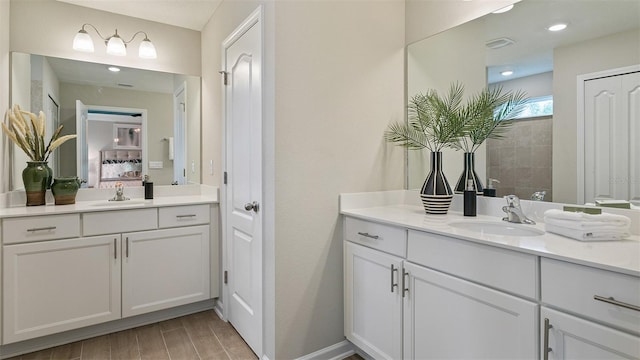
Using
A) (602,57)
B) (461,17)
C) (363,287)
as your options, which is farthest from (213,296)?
(602,57)

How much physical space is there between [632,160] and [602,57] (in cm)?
47

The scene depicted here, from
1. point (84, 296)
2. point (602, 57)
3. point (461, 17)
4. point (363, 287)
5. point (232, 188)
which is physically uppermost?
point (461, 17)

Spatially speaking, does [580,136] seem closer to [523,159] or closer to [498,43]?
[523,159]

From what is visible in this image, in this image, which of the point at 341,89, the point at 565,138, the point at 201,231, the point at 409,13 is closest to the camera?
the point at 565,138

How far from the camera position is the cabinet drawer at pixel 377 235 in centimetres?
162

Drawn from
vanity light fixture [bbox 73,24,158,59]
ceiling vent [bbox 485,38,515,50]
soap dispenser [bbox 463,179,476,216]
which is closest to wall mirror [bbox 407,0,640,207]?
ceiling vent [bbox 485,38,515,50]

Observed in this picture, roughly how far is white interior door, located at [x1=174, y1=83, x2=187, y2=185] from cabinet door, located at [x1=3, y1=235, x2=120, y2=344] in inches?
34.7

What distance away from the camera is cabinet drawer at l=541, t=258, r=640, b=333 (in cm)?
89

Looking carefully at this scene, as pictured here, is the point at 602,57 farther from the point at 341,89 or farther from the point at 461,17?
the point at 341,89

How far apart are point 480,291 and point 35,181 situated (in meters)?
2.83

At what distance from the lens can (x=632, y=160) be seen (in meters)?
1.35

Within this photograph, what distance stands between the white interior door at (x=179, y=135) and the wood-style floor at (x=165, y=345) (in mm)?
1273

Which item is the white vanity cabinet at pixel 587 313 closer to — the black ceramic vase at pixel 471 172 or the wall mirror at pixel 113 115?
the black ceramic vase at pixel 471 172

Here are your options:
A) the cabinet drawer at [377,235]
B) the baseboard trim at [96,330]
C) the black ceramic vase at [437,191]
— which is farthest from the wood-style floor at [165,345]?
the black ceramic vase at [437,191]
